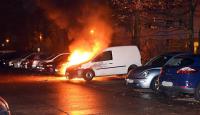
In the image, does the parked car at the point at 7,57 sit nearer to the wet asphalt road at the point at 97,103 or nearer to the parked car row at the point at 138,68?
the parked car row at the point at 138,68

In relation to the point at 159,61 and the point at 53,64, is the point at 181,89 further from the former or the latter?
the point at 53,64

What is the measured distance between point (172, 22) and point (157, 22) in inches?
88.1

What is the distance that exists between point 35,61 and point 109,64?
1393 centimetres

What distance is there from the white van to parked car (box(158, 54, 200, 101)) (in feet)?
30.7

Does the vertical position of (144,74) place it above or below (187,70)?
below

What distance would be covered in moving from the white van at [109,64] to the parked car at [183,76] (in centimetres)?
935

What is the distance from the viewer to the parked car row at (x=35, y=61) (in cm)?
3086

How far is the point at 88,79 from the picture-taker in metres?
24.7

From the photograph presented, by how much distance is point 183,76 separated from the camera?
14.9 metres

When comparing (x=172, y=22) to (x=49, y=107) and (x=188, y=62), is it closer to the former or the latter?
(x=188, y=62)

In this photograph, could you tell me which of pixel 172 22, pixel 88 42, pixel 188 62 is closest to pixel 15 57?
pixel 88 42

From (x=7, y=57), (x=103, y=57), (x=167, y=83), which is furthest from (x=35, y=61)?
(x=167, y=83)

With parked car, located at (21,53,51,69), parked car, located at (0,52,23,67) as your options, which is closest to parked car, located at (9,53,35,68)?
parked car, located at (0,52,23,67)

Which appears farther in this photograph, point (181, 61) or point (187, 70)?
point (181, 61)
